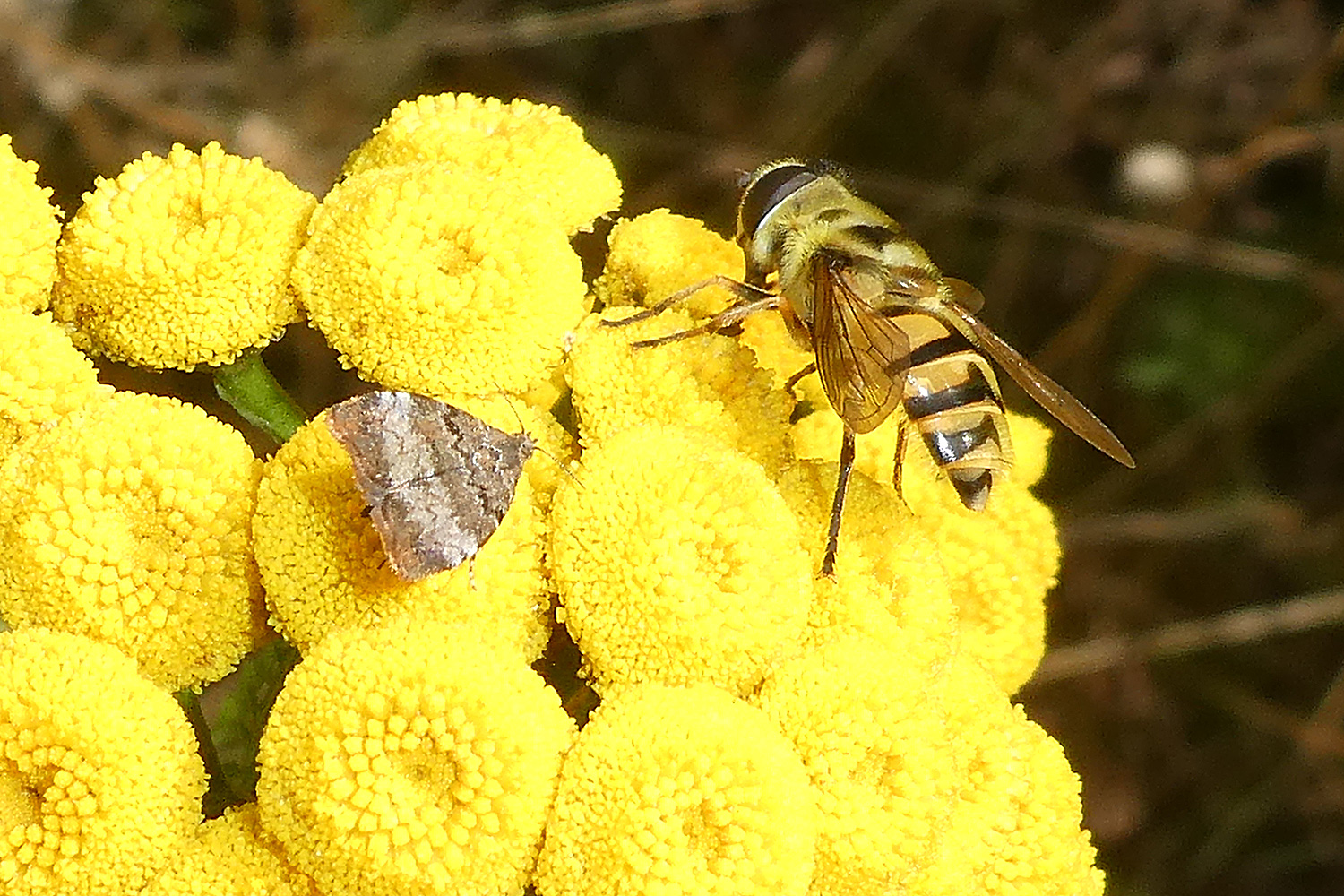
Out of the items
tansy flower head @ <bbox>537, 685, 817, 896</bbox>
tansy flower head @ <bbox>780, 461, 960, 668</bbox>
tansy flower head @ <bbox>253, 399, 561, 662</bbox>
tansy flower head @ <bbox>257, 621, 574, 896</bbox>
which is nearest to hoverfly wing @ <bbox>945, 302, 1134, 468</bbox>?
tansy flower head @ <bbox>780, 461, 960, 668</bbox>

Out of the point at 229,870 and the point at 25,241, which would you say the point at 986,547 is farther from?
the point at 25,241

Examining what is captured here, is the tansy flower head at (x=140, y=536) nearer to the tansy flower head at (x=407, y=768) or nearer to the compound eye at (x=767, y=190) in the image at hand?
the tansy flower head at (x=407, y=768)

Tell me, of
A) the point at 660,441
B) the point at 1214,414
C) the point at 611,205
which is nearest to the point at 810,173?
the point at 611,205

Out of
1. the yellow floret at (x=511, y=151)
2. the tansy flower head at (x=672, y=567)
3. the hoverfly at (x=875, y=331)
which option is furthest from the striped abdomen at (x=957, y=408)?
the yellow floret at (x=511, y=151)

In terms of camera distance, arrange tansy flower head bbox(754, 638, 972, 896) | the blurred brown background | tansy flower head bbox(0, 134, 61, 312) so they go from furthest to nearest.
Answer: the blurred brown background, tansy flower head bbox(0, 134, 61, 312), tansy flower head bbox(754, 638, 972, 896)

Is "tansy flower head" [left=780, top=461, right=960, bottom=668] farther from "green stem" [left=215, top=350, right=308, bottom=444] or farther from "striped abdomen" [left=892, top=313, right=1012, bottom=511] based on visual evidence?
"green stem" [left=215, top=350, right=308, bottom=444]

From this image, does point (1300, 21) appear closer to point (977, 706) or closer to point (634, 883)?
point (977, 706)
